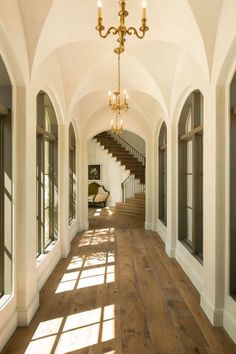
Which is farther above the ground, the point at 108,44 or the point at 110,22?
the point at 108,44

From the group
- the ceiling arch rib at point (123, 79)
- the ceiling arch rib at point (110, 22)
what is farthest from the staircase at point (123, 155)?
the ceiling arch rib at point (110, 22)

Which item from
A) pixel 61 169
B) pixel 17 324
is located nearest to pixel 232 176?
pixel 17 324

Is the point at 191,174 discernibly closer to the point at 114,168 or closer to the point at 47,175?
the point at 47,175

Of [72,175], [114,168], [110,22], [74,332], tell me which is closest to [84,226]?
[72,175]

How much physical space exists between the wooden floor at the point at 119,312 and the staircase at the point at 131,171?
642 centimetres

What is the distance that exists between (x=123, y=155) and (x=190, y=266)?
11320 mm

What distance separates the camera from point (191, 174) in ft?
17.4

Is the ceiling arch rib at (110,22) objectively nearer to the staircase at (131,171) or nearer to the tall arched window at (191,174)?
the tall arched window at (191,174)

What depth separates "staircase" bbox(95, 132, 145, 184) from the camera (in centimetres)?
1456

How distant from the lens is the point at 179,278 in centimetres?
478

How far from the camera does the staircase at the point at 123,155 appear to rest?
47.8 feet

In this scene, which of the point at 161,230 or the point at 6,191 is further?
the point at 161,230

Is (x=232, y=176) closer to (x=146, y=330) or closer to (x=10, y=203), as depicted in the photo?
(x=146, y=330)

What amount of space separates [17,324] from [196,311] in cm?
241
